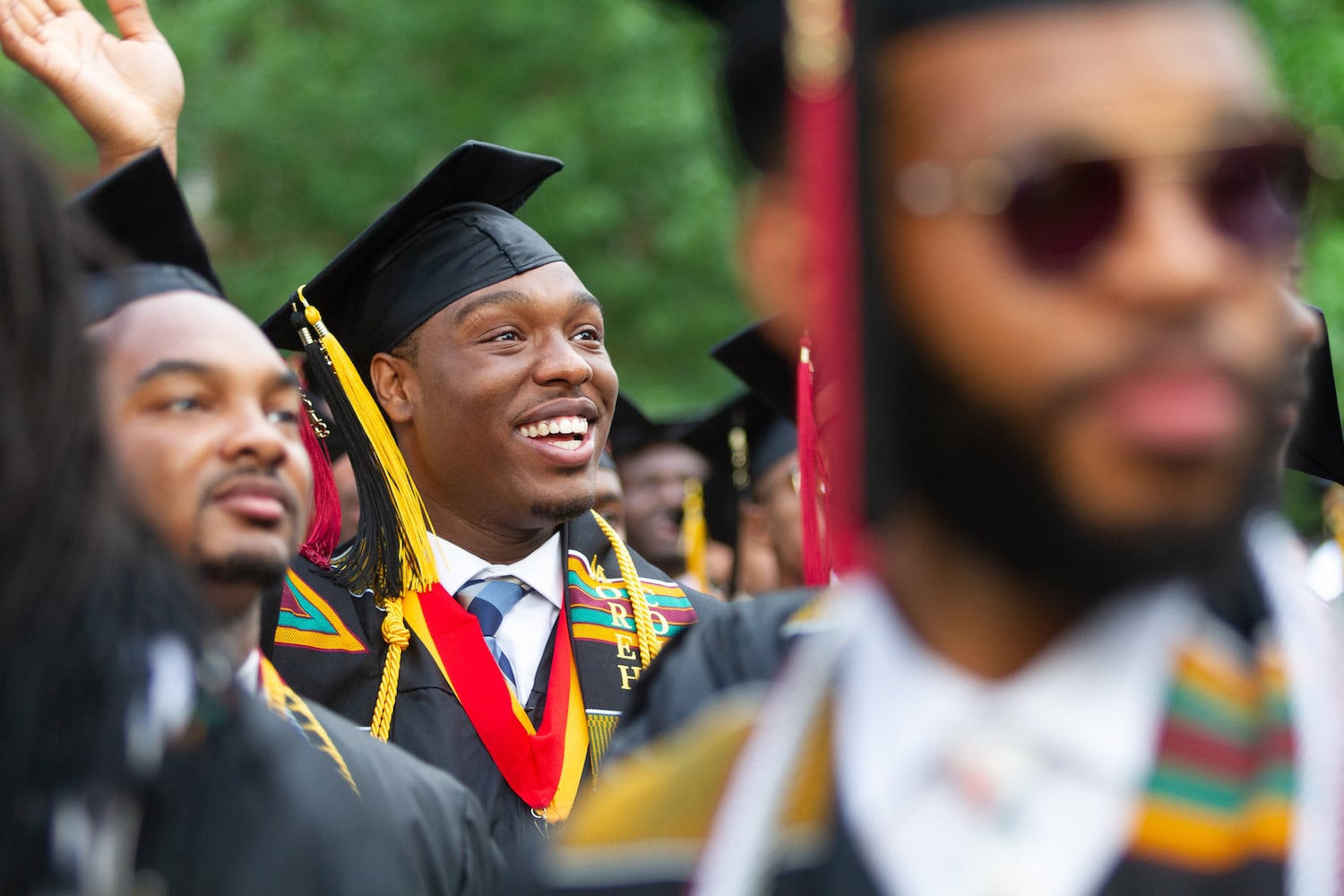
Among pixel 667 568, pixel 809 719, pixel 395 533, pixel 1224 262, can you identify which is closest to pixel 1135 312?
pixel 1224 262

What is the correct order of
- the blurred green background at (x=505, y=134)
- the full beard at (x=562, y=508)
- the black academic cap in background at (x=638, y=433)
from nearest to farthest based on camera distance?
1. the full beard at (x=562, y=508)
2. the black academic cap in background at (x=638, y=433)
3. the blurred green background at (x=505, y=134)

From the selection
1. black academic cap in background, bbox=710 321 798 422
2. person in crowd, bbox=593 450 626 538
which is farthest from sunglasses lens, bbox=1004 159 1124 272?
person in crowd, bbox=593 450 626 538

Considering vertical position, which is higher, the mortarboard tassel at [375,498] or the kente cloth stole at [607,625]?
the mortarboard tassel at [375,498]

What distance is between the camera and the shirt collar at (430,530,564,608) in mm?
3947

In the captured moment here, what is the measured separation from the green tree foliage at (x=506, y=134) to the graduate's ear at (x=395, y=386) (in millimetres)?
8241

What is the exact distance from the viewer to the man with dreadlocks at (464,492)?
3.63 meters

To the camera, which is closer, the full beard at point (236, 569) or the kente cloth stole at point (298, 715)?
the full beard at point (236, 569)

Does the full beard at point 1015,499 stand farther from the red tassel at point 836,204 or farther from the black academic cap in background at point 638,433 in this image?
the black academic cap in background at point 638,433

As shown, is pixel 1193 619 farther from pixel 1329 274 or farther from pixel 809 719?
pixel 1329 274

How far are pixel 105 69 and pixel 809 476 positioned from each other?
1.78m

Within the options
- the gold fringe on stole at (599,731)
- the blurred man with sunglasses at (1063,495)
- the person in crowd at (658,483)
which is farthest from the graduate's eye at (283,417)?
the person in crowd at (658,483)

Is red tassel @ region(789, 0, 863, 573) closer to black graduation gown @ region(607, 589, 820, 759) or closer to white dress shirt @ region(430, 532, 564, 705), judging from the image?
black graduation gown @ region(607, 589, 820, 759)

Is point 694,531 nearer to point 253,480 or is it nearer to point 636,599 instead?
point 636,599

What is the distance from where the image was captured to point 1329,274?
813 cm
